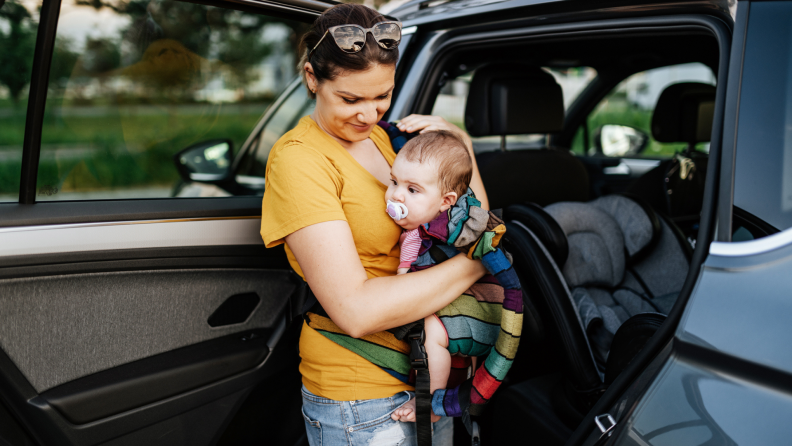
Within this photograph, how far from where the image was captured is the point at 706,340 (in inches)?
38.5

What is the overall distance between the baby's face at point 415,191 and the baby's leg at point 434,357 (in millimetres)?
280

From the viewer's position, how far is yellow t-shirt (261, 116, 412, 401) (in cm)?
137

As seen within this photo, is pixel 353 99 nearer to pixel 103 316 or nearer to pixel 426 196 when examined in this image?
pixel 426 196

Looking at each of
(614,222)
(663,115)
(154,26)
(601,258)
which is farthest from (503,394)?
(663,115)

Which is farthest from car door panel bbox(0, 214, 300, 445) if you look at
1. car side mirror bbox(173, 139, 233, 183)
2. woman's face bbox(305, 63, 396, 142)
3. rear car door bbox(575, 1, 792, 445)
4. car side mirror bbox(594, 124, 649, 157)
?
car side mirror bbox(594, 124, 649, 157)

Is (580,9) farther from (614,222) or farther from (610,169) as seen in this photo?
(610,169)

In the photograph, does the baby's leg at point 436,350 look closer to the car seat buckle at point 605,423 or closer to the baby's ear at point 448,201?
the baby's ear at point 448,201

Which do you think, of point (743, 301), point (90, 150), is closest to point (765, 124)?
point (743, 301)

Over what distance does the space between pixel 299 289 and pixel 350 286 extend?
2.33 feet

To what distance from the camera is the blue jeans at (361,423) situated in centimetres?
152

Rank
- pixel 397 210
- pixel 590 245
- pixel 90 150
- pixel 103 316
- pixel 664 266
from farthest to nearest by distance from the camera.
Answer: pixel 90 150 < pixel 664 266 < pixel 590 245 < pixel 103 316 < pixel 397 210

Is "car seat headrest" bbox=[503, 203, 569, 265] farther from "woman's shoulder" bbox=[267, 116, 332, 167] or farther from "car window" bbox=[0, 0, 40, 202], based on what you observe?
"car window" bbox=[0, 0, 40, 202]

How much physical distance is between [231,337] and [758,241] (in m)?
1.65

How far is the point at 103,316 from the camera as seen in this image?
1.71 meters
